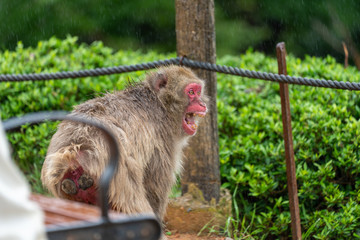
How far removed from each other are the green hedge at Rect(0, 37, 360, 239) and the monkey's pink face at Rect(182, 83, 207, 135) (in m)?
0.69

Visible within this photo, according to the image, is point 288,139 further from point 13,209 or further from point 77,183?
point 13,209

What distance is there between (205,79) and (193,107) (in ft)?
1.89

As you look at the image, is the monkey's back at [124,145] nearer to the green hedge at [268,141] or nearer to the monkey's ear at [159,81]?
the monkey's ear at [159,81]

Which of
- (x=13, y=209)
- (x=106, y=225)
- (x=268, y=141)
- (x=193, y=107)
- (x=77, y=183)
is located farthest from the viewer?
→ (x=268, y=141)

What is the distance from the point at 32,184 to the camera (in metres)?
5.41

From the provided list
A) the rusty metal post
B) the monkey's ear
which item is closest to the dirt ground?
the rusty metal post

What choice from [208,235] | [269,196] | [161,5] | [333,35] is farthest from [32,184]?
[333,35]

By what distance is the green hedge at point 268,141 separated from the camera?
4.73 m

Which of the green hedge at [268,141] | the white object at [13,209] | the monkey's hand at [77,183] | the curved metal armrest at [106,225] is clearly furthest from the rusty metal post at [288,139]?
the white object at [13,209]

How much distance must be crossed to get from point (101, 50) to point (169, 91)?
9.53 ft

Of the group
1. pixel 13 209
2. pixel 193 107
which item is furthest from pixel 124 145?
pixel 13 209

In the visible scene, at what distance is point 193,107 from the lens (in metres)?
3.96

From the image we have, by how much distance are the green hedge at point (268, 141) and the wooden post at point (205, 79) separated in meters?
0.34

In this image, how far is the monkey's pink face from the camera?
156 inches
